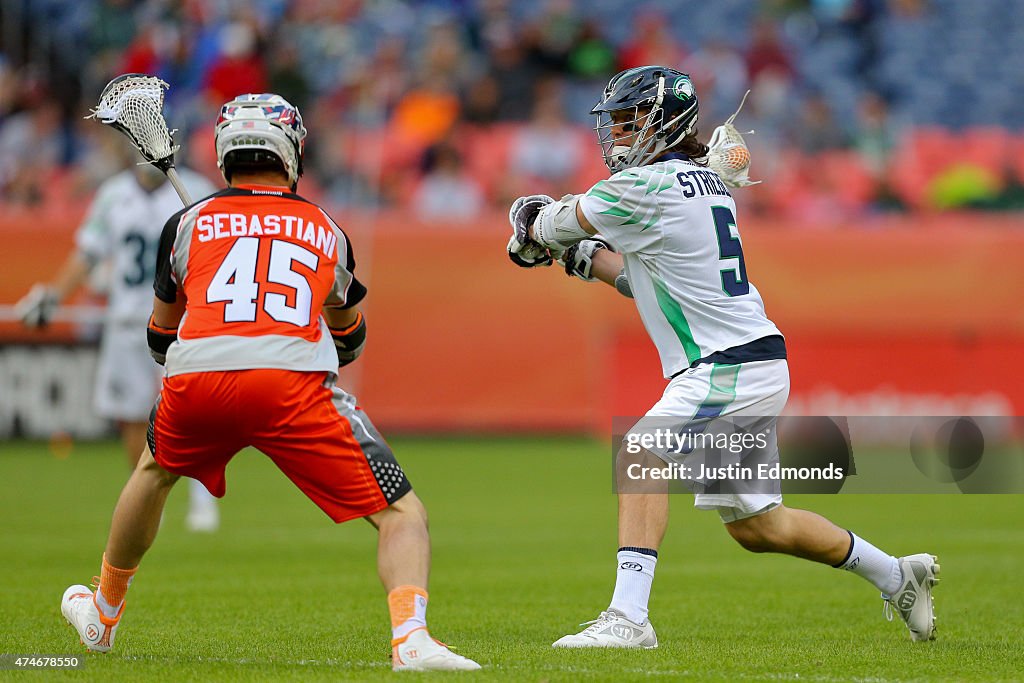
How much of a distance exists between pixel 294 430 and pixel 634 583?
157cm

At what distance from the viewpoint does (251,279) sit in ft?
17.8

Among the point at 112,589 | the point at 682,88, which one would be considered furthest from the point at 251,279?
the point at 682,88

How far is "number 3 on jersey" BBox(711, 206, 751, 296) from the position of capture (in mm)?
6324

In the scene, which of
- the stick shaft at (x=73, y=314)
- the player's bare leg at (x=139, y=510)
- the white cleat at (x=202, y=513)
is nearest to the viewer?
the player's bare leg at (x=139, y=510)

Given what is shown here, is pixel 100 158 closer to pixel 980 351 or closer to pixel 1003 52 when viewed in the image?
pixel 980 351

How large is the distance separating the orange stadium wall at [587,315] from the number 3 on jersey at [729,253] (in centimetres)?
1055

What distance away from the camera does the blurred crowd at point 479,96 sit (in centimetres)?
1861

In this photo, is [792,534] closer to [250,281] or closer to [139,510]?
[250,281]

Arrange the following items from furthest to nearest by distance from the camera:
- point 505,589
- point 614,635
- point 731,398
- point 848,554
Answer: point 505,589
point 848,554
point 731,398
point 614,635

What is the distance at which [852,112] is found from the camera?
68.5ft

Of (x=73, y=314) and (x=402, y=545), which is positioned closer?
(x=402, y=545)

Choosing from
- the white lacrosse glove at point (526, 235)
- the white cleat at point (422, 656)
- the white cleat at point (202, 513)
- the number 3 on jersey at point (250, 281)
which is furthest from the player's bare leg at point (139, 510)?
the white cleat at point (202, 513)

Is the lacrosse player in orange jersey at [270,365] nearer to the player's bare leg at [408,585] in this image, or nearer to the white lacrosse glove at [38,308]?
the player's bare leg at [408,585]

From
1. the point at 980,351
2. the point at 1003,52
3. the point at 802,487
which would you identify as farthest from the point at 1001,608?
the point at 1003,52
